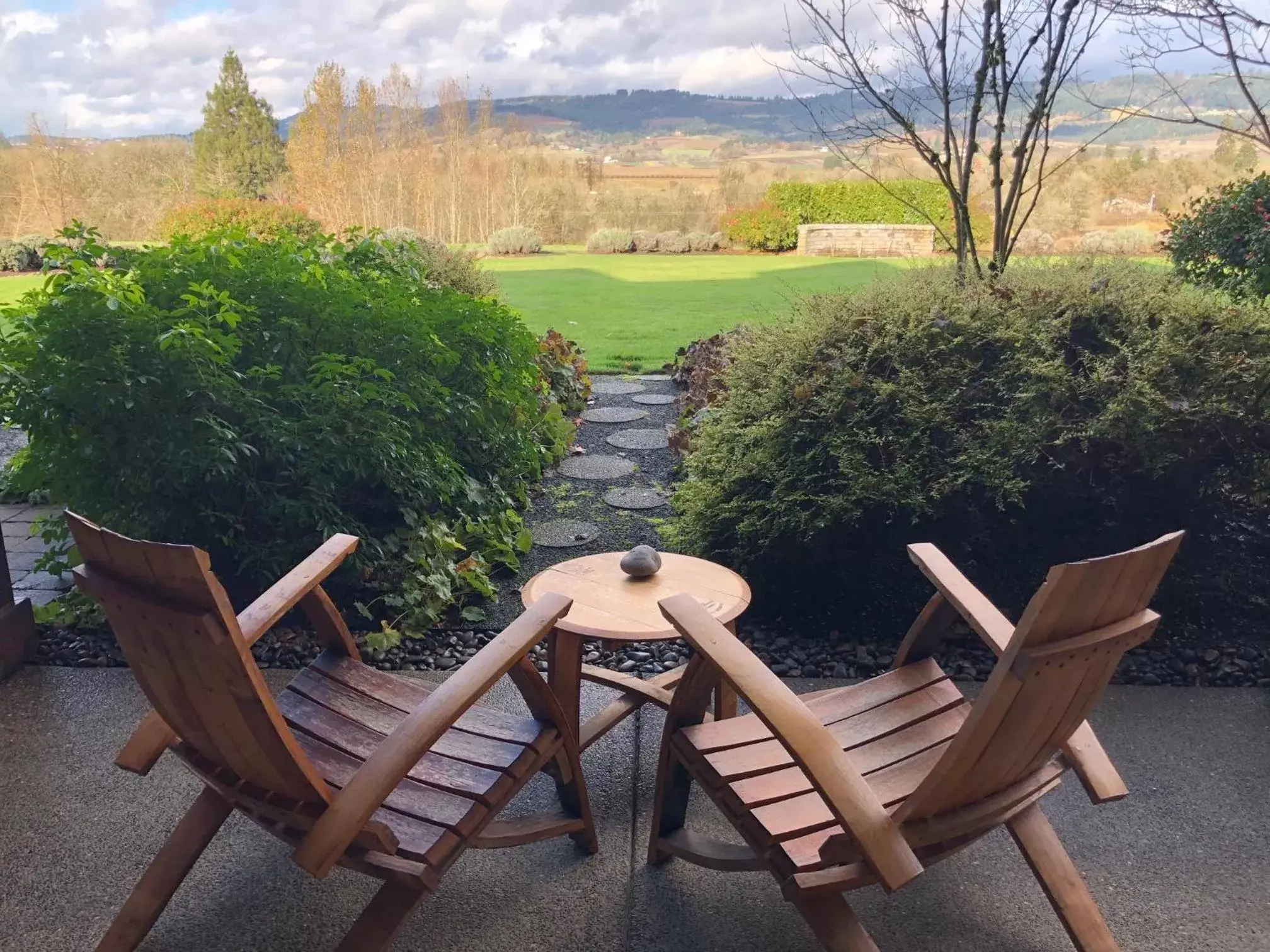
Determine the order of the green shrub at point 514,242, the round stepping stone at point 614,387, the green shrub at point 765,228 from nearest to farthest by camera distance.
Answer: the round stepping stone at point 614,387
the green shrub at point 765,228
the green shrub at point 514,242

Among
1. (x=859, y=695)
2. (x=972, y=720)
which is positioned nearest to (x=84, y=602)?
(x=859, y=695)

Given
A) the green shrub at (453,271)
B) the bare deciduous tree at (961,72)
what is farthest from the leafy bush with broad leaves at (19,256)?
the bare deciduous tree at (961,72)

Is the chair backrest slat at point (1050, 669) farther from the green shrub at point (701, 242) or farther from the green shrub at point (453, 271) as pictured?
the green shrub at point (701, 242)

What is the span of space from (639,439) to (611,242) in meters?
13.1

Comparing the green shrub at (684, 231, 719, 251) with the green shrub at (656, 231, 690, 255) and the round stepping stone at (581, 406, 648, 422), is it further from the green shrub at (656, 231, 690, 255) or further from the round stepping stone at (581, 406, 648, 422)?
Result: the round stepping stone at (581, 406, 648, 422)

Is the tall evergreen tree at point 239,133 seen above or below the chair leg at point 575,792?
above

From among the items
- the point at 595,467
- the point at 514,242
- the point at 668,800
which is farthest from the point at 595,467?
the point at 514,242

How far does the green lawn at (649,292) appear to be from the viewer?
886 cm

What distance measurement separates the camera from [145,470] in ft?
9.32

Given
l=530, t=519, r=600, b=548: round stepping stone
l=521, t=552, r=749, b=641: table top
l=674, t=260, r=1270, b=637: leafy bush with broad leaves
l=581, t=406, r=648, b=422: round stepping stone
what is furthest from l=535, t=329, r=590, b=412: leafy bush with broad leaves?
l=521, t=552, r=749, b=641: table top

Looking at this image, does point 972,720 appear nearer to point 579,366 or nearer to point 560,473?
point 560,473

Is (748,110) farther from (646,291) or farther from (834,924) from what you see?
(834,924)

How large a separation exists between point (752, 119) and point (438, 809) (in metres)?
23.3

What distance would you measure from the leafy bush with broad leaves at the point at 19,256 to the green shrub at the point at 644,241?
1003 cm
